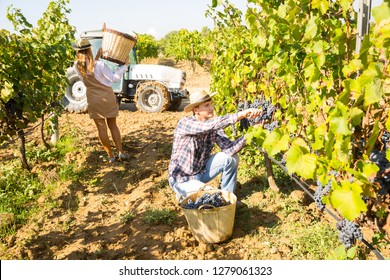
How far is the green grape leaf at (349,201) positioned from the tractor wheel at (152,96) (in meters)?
6.92

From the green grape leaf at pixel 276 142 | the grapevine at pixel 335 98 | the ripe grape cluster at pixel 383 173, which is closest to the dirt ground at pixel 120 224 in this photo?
the grapevine at pixel 335 98

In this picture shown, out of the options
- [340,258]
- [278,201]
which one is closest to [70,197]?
[278,201]

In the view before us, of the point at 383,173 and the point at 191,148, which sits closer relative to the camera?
the point at 383,173

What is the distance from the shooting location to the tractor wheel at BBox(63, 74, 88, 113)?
26.8ft

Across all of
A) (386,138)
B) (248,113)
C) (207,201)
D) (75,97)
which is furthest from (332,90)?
(75,97)

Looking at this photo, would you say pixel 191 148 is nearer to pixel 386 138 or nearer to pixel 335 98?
pixel 335 98

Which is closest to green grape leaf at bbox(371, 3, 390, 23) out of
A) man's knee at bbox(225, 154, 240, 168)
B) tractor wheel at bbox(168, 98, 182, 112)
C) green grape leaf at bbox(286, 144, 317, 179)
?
green grape leaf at bbox(286, 144, 317, 179)

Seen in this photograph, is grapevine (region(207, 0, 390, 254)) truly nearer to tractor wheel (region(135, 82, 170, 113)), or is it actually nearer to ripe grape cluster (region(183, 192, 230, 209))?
ripe grape cluster (region(183, 192, 230, 209))

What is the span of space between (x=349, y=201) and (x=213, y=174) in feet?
7.11

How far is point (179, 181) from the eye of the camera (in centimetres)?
331

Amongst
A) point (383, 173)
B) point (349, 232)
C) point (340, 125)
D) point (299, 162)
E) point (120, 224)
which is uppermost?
point (340, 125)

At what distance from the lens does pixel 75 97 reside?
845 cm

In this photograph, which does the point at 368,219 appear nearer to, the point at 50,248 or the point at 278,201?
the point at 278,201

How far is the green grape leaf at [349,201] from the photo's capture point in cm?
122
